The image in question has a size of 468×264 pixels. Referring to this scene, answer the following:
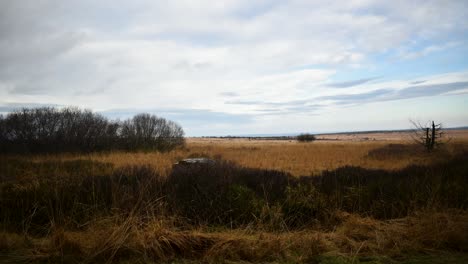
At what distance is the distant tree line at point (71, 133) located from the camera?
2343cm

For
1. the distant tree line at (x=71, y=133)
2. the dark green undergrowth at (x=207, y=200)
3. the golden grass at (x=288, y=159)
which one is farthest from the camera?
the distant tree line at (x=71, y=133)

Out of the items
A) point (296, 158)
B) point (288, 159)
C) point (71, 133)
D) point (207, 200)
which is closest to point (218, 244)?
point (207, 200)

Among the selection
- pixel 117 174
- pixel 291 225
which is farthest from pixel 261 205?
pixel 117 174

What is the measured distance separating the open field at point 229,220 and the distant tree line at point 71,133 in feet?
60.0

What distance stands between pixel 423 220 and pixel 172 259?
4001 millimetres

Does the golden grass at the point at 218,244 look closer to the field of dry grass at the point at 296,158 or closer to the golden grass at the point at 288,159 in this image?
the golden grass at the point at 288,159

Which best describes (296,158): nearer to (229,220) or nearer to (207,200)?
(207,200)

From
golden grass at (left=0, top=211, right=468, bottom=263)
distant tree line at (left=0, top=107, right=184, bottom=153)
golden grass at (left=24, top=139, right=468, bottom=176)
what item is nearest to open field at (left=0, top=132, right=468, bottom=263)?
golden grass at (left=0, top=211, right=468, bottom=263)

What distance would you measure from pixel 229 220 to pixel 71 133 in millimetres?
→ 24337

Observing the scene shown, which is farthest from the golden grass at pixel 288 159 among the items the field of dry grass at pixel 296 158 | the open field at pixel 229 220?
the open field at pixel 229 220

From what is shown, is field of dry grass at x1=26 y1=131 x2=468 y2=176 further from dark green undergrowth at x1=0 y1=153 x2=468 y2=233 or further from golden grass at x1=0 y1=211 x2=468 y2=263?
golden grass at x1=0 y1=211 x2=468 y2=263

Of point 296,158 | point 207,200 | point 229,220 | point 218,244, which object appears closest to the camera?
point 218,244

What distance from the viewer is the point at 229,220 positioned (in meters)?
5.85

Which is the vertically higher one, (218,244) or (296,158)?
(218,244)
